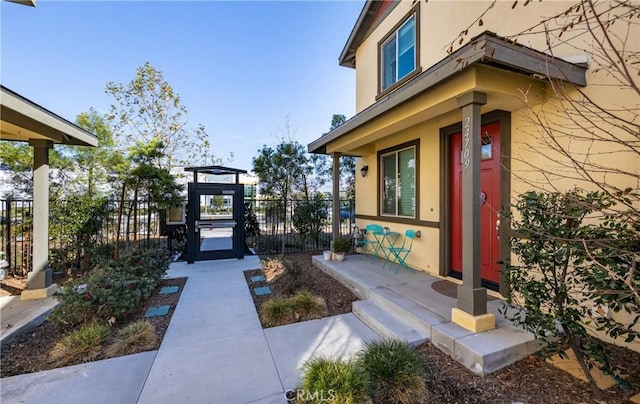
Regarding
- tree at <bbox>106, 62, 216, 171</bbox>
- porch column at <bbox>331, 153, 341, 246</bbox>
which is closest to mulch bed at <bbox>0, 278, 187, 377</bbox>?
porch column at <bbox>331, 153, 341, 246</bbox>

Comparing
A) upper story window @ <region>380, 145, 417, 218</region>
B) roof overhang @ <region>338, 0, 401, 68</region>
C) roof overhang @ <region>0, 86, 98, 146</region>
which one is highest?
roof overhang @ <region>338, 0, 401, 68</region>

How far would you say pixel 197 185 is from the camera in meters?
6.65

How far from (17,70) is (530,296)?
9624 millimetres

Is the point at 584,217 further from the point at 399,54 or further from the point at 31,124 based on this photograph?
the point at 31,124

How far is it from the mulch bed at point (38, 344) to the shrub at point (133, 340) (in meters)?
0.09

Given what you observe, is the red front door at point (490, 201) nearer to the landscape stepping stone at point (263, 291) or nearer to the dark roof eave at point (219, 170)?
the landscape stepping stone at point (263, 291)

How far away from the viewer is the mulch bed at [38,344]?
8.59ft

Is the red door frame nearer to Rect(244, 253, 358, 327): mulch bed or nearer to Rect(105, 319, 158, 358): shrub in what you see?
Rect(244, 253, 358, 327): mulch bed

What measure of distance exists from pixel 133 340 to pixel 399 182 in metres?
5.09

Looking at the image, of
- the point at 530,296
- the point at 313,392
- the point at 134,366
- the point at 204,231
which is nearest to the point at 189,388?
the point at 134,366

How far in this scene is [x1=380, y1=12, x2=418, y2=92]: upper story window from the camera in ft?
17.8

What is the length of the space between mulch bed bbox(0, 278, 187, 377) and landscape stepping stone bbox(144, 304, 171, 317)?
6cm

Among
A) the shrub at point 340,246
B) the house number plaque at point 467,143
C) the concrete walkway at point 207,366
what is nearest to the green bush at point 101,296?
the concrete walkway at point 207,366

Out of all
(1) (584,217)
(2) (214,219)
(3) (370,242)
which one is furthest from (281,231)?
(1) (584,217)
